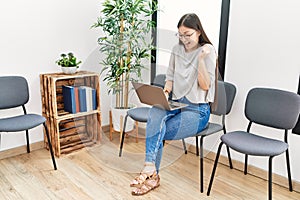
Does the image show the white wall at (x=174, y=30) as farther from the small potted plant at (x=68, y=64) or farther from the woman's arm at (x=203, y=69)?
the woman's arm at (x=203, y=69)

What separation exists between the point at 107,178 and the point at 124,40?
4.35ft

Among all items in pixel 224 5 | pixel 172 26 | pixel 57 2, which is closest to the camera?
pixel 224 5

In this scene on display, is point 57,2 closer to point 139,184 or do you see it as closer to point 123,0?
point 123,0

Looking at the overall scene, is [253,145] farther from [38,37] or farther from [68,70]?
[38,37]

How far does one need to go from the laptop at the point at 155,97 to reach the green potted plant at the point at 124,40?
72 centimetres

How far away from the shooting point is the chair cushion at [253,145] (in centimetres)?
170

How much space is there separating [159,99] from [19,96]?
1.28 metres

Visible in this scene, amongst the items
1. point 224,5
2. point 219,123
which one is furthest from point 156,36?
point 219,123

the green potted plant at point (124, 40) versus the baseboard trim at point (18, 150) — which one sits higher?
the green potted plant at point (124, 40)

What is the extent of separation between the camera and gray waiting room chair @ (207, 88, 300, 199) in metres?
1.74

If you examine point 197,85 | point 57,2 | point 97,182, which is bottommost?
point 97,182

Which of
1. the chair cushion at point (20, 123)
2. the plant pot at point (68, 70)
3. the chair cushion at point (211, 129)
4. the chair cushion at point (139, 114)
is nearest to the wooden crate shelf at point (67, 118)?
the plant pot at point (68, 70)

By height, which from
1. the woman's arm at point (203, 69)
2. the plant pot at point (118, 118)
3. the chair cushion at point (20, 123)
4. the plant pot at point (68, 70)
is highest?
the woman's arm at point (203, 69)

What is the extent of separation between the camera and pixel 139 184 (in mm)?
2020
